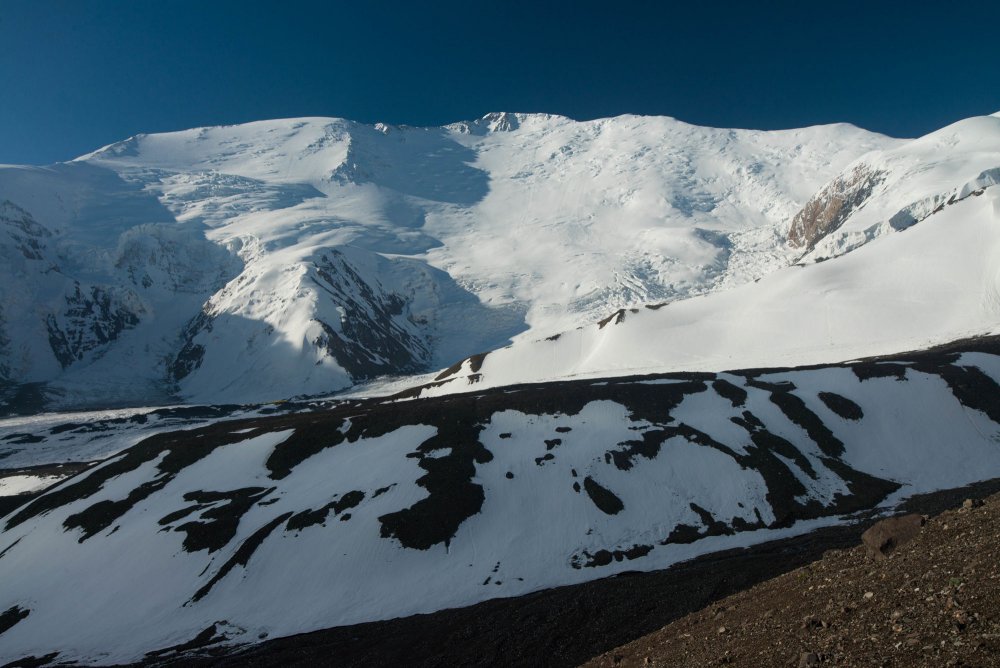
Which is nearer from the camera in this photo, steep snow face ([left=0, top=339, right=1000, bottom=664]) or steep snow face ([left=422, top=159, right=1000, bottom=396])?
steep snow face ([left=0, top=339, right=1000, bottom=664])

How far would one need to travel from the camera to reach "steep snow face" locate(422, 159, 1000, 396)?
358ft

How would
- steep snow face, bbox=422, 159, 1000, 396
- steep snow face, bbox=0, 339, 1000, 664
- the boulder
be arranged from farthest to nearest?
steep snow face, bbox=422, 159, 1000, 396
steep snow face, bbox=0, 339, 1000, 664
the boulder

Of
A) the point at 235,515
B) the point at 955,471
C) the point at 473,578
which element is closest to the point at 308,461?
the point at 235,515

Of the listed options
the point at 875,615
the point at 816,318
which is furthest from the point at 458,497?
the point at 816,318

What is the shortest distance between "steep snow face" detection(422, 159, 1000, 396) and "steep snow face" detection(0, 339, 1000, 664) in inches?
1629

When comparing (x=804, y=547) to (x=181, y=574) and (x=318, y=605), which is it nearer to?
(x=318, y=605)

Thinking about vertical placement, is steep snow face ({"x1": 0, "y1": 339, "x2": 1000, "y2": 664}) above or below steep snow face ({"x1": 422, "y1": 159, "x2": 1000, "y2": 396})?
below

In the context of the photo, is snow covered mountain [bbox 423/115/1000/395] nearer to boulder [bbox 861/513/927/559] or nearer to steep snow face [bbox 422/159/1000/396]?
steep snow face [bbox 422/159/1000/396]

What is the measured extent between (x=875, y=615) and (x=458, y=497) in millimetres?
38498

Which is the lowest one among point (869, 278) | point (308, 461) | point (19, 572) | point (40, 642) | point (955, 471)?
point (955, 471)

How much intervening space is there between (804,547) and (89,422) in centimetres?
15884

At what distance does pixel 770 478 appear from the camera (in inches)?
1978

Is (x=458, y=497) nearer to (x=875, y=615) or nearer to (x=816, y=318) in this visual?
(x=875, y=615)

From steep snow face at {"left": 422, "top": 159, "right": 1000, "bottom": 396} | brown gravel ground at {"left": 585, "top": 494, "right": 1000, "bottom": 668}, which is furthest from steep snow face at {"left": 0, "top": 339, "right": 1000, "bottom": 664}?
steep snow face at {"left": 422, "top": 159, "right": 1000, "bottom": 396}
